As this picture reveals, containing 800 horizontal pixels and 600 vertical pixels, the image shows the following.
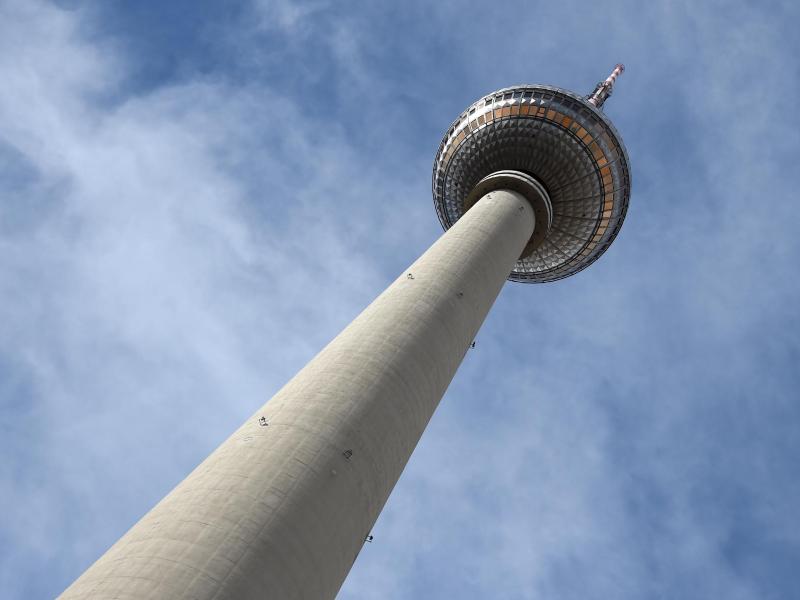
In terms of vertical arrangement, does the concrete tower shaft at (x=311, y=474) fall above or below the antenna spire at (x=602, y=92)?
below

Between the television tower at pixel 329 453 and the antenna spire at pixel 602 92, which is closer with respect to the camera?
the television tower at pixel 329 453

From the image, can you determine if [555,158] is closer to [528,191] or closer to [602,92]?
[528,191]

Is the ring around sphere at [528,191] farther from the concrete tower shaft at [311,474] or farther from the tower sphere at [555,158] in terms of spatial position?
the concrete tower shaft at [311,474]

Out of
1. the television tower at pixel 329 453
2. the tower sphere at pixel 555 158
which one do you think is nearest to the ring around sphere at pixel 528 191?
the television tower at pixel 329 453

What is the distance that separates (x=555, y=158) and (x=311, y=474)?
37504 mm

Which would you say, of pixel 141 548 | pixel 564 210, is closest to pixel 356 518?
pixel 141 548

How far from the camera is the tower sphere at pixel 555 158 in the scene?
49.8 metres

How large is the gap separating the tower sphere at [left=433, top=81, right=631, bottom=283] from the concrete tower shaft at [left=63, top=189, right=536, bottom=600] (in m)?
21.7

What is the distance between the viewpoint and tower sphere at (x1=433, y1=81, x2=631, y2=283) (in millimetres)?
49750

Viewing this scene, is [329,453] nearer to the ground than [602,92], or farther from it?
nearer to the ground

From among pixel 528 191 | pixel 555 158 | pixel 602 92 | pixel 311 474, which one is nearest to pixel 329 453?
pixel 311 474

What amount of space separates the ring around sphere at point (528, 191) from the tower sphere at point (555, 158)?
2.93ft

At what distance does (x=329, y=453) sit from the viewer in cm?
2070

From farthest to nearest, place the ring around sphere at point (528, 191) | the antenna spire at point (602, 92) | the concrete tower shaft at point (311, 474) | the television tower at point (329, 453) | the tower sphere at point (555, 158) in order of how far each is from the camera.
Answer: the antenna spire at point (602, 92), the tower sphere at point (555, 158), the ring around sphere at point (528, 191), the television tower at point (329, 453), the concrete tower shaft at point (311, 474)
